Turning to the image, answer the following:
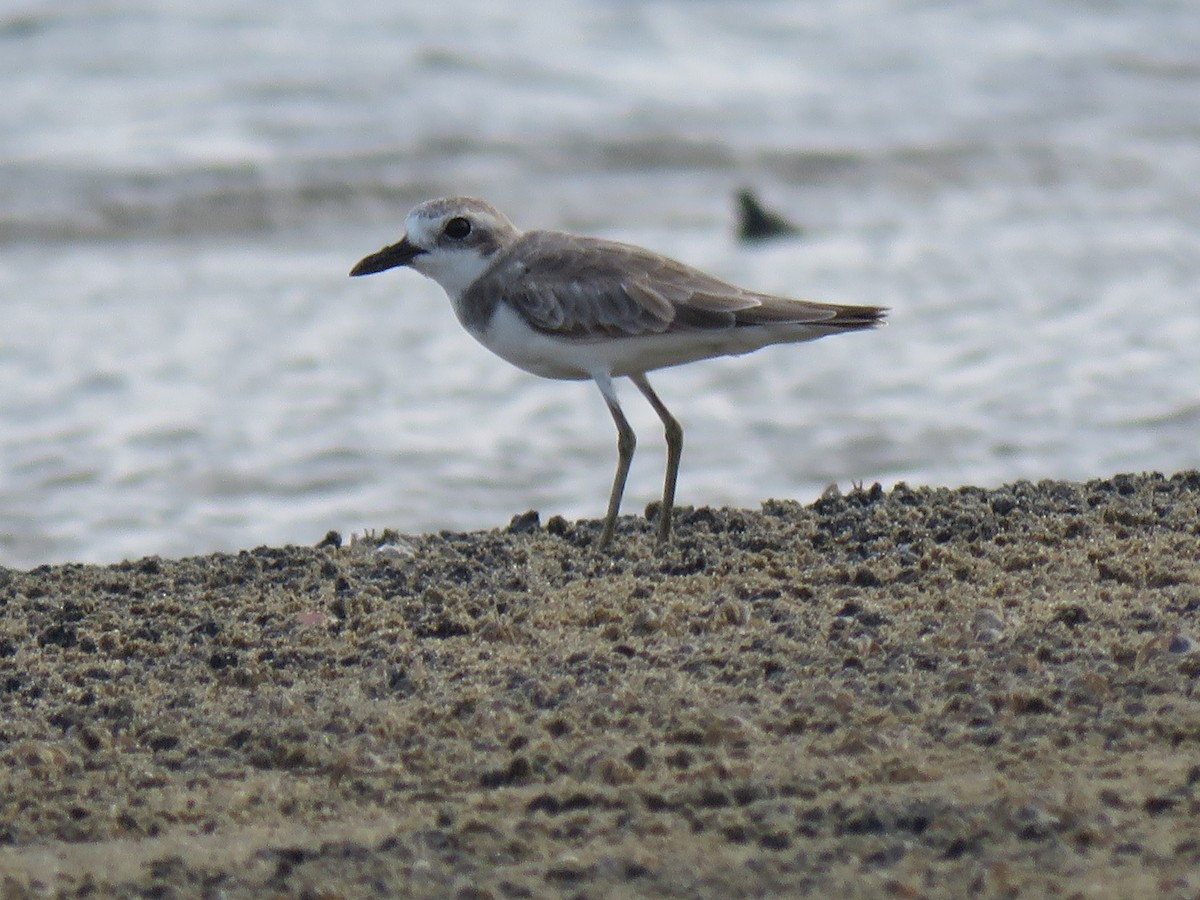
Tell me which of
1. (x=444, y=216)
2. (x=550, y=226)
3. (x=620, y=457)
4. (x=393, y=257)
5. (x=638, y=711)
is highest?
(x=550, y=226)

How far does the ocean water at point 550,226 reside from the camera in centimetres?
812

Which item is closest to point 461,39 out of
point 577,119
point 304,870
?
point 577,119

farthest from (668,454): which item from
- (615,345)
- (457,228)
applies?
(457,228)

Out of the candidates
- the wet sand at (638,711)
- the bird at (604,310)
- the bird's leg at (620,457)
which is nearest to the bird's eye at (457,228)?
the bird at (604,310)

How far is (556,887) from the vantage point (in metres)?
3.31

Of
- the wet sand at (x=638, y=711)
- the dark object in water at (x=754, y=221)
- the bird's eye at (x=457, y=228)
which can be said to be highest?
the dark object in water at (x=754, y=221)

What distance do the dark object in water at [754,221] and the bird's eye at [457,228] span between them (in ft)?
21.6

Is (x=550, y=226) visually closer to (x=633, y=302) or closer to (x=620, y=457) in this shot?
(x=620, y=457)

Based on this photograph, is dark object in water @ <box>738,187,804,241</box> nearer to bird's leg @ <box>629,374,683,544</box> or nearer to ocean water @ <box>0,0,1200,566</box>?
ocean water @ <box>0,0,1200,566</box>

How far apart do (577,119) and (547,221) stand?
196 cm

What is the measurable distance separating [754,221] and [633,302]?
6.91m

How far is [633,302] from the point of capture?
18.4ft

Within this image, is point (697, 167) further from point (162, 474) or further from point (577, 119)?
point (162, 474)

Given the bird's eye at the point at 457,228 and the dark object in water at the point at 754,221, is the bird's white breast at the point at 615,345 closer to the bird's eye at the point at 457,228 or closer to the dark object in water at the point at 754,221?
the bird's eye at the point at 457,228
